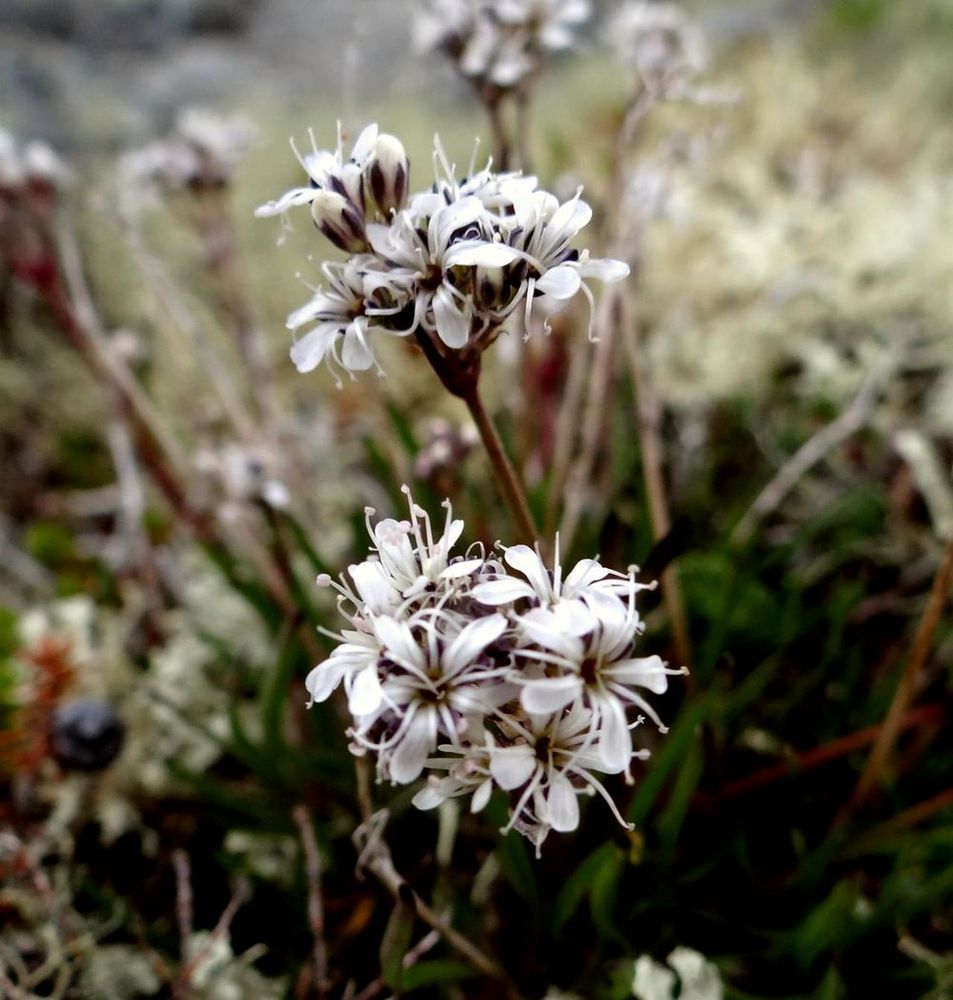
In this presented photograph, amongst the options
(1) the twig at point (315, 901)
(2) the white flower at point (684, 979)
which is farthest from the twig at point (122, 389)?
(2) the white flower at point (684, 979)

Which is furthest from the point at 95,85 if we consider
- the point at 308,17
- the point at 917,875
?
the point at 917,875

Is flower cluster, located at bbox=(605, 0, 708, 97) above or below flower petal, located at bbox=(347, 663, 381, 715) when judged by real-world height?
above

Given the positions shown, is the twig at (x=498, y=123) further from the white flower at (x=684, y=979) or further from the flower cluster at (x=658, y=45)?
the white flower at (x=684, y=979)

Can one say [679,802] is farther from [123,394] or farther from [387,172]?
[123,394]

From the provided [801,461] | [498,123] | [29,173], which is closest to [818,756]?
[801,461]

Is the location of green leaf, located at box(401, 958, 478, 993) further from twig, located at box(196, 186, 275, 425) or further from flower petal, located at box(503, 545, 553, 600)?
twig, located at box(196, 186, 275, 425)

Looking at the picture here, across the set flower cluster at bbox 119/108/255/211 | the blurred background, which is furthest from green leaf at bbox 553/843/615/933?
flower cluster at bbox 119/108/255/211
